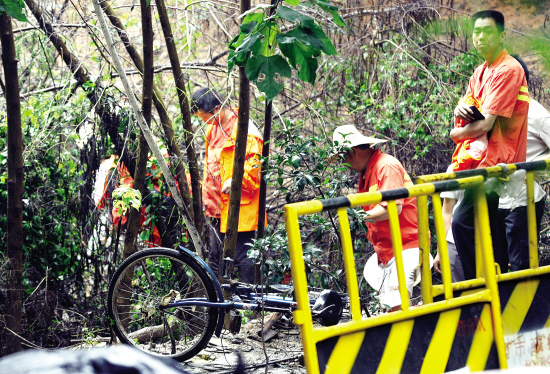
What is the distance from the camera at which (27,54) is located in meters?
6.18

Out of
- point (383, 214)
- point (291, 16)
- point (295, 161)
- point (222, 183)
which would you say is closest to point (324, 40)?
point (291, 16)

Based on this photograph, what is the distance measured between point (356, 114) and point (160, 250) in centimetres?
348

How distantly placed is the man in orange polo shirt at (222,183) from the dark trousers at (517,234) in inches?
88.3

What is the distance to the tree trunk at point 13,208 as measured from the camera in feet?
14.8

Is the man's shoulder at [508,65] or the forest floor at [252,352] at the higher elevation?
the man's shoulder at [508,65]

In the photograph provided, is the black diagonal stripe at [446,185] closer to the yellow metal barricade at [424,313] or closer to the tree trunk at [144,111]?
the yellow metal barricade at [424,313]

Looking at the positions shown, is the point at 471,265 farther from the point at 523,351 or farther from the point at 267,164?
the point at 267,164

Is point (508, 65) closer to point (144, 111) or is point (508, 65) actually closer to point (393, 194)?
point (393, 194)

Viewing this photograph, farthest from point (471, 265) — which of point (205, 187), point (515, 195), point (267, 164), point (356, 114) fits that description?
point (356, 114)

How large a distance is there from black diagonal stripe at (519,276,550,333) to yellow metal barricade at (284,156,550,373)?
14 mm

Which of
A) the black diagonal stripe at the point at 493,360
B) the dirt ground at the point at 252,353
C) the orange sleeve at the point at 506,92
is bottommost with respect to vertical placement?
the dirt ground at the point at 252,353

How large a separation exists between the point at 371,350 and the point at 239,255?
3062mm

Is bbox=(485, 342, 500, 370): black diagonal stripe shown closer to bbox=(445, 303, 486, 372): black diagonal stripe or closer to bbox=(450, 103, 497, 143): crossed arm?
bbox=(445, 303, 486, 372): black diagonal stripe

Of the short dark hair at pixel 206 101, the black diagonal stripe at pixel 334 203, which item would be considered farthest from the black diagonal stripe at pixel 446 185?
the short dark hair at pixel 206 101
